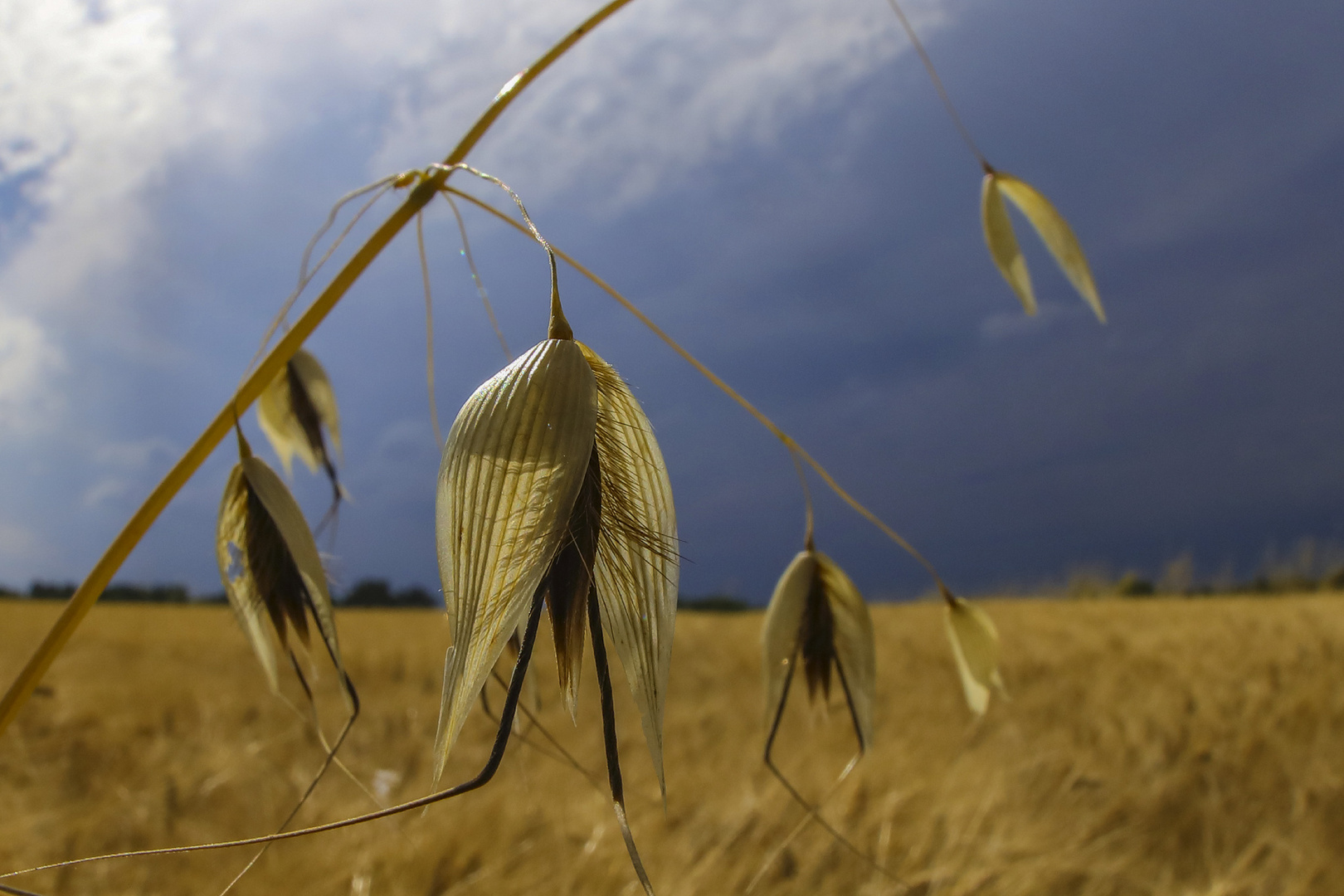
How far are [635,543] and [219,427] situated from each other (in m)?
0.13

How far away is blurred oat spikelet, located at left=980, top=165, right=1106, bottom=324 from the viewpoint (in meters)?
0.37

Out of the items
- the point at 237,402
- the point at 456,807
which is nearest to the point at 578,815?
→ the point at 456,807

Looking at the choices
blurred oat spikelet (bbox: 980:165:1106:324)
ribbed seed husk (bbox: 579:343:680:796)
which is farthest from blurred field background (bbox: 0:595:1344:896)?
blurred oat spikelet (bbox: 980:165:1106:324)

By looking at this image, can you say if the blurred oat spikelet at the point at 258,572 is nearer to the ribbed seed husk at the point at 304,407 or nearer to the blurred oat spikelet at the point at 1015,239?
the ribbed seed husk at the point at 304,407

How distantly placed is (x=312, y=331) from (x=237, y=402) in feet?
0.10

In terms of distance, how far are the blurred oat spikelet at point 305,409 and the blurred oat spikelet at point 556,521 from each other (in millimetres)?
252

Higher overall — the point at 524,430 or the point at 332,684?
the point at 524,430

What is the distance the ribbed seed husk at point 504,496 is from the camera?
0.16 meters

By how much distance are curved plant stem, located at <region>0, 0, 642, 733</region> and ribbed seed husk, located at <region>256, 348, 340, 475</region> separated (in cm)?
18

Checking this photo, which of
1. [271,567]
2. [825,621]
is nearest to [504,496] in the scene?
[271,567]

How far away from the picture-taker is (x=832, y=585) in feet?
1.28

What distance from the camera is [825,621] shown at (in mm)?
406

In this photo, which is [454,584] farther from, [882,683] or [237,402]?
[882,683]

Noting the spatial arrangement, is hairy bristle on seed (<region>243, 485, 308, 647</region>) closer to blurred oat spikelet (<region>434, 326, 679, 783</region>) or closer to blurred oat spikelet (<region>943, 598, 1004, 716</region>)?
blurred oat spikelet (<region>434, 326, 679, 783</region>)
